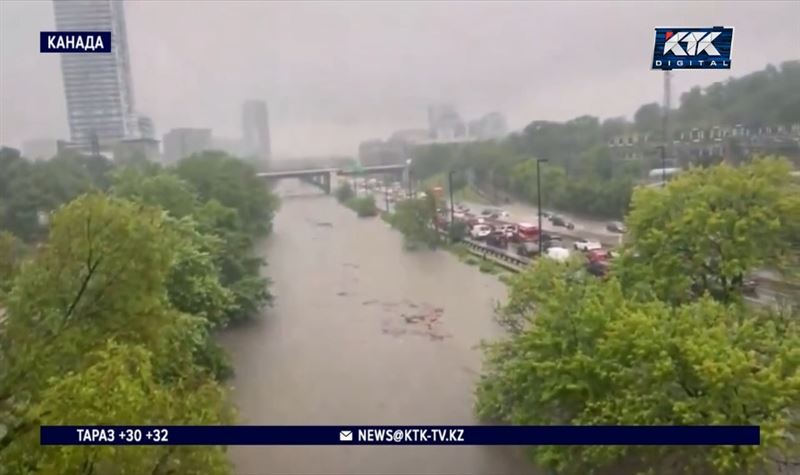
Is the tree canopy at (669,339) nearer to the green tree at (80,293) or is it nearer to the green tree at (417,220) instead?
the green tree at (417,220)

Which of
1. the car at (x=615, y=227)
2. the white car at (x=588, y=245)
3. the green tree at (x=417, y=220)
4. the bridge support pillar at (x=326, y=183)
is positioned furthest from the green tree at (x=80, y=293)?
the car at (x=615, y=227)

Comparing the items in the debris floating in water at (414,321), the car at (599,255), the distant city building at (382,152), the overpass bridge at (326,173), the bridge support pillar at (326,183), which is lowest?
the debris floating in water at (414,321)

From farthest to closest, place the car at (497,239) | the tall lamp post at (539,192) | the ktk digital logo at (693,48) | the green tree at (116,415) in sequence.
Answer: the car at (497,239), the tall lamp post at (539,192), the ktk digital logo at (693,48), the green tree at (116,415)

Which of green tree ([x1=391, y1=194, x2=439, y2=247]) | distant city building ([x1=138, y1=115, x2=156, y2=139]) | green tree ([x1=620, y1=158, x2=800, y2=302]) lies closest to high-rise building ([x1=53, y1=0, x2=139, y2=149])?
distant city building ([x1=138, y1=115, x2=156, y2=139])

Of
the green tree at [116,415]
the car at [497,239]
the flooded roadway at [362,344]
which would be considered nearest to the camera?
the green tree at [116,415]

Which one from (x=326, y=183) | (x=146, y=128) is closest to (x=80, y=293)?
(x=146, y=128)

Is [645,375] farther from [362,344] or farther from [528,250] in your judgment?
[362,344]
